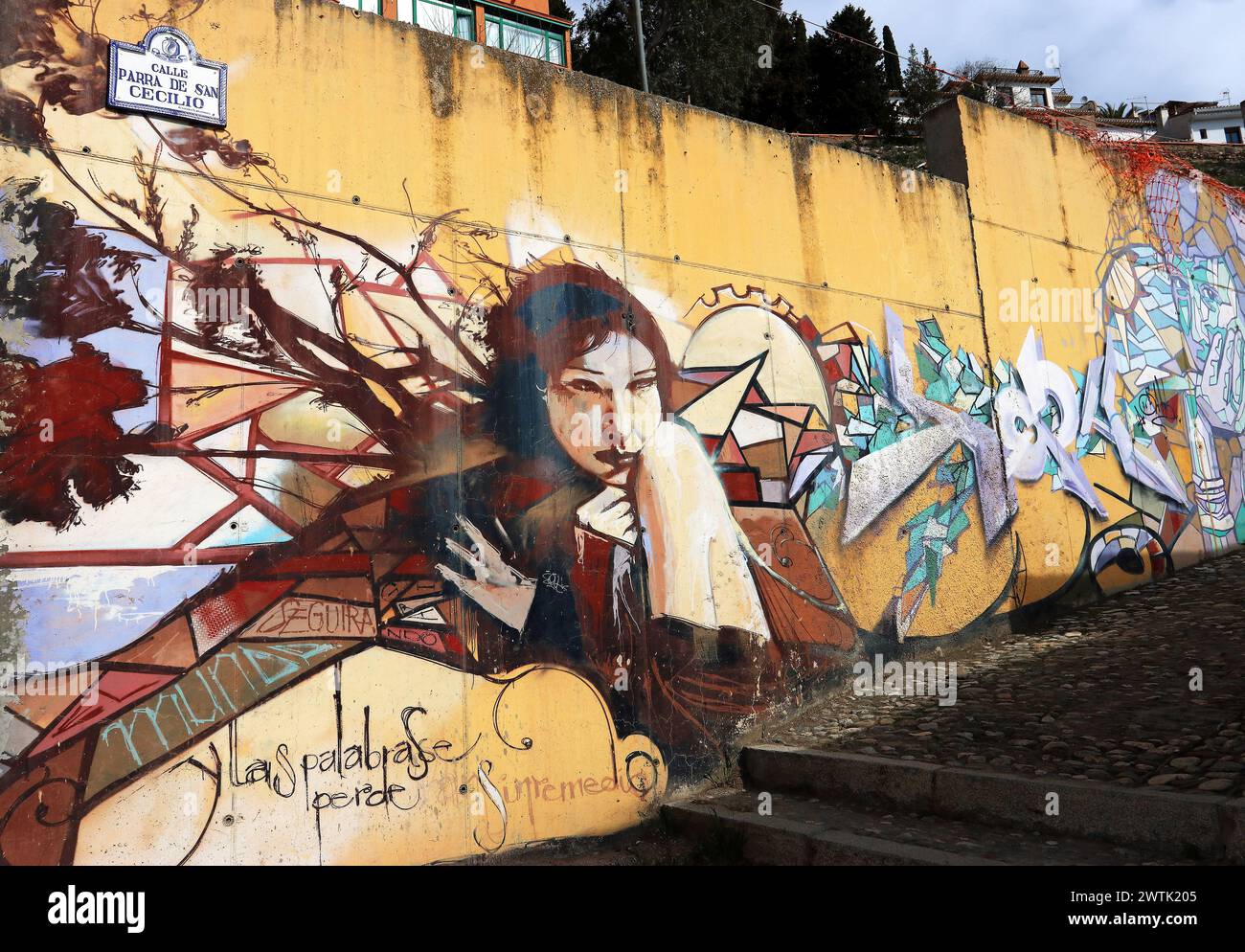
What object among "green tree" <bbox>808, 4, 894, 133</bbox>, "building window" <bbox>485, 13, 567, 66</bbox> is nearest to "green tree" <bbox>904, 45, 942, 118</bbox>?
"green tree" <bbox>808, 4, 894, 133</bbox>

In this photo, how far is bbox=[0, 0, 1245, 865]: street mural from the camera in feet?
12.3

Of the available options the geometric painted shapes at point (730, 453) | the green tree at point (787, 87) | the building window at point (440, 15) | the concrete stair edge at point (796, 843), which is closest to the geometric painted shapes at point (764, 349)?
the geometric painted shapes at point (730, 453)

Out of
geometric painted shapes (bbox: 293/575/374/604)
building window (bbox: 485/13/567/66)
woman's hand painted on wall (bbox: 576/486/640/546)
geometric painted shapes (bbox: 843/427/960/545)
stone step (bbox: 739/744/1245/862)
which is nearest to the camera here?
stone step (bbox: 739/744/1245/862)

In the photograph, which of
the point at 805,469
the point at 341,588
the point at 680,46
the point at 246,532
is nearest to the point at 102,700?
the point at 246,532

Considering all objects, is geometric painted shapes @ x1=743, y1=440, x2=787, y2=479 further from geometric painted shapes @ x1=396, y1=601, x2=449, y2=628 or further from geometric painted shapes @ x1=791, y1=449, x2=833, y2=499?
geometric painted shapes @ x1=396, y1=601, x2=449, y2=628

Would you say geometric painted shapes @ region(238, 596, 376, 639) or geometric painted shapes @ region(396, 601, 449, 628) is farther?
geometric painted shapes @ region(396, 601, 449, 628)

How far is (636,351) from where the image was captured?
5457 mm

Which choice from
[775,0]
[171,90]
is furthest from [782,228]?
[775,0]

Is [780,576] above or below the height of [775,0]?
below

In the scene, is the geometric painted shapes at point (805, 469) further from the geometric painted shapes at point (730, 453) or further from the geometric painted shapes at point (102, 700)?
the geometric painted shapes at point (102, 700)

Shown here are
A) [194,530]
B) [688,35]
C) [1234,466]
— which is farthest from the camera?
[688,35]

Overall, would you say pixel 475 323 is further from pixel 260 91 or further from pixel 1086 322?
pixel 1086 322

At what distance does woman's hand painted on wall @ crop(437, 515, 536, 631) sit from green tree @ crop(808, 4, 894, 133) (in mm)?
32832

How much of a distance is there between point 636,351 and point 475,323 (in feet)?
3.51
